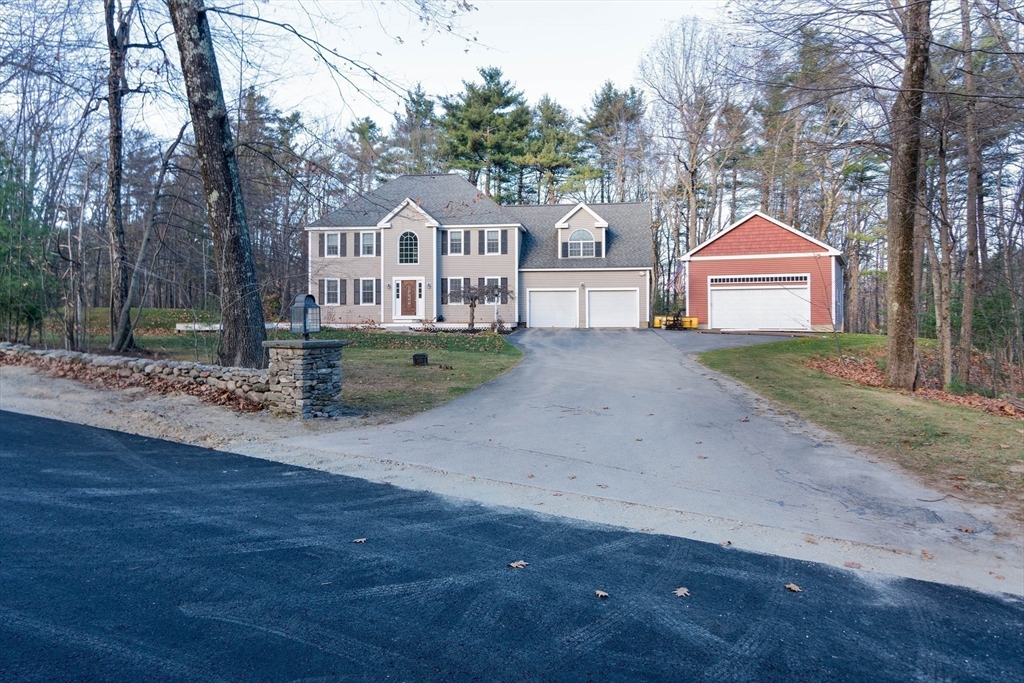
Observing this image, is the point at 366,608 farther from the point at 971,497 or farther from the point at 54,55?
the point at 54,55

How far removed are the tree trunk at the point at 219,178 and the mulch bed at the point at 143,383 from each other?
986mm

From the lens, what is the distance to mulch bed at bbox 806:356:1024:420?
1273 centimetres

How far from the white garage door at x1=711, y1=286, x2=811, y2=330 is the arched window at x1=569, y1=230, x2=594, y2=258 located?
6219 millimetres

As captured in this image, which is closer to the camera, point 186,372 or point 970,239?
point 186,372

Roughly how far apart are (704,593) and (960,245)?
70.6ft

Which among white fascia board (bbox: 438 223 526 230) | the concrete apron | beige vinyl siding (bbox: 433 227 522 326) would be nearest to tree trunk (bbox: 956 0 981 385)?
the concrete apron

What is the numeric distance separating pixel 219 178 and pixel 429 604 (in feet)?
34.4

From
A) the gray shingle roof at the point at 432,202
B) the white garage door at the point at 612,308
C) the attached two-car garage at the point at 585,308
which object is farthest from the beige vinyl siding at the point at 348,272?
the white garage door at the point at 612,308

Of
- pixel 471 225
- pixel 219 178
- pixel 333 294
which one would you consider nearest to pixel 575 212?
pixel 471 225

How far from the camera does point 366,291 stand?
3278cm

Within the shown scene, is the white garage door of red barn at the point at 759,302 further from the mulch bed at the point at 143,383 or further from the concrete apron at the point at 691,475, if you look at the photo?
the mulch bed at the point at 143,383

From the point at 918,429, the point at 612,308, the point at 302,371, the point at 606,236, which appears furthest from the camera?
the point at 606,236

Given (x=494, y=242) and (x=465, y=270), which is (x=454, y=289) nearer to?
(x=465, y=270)

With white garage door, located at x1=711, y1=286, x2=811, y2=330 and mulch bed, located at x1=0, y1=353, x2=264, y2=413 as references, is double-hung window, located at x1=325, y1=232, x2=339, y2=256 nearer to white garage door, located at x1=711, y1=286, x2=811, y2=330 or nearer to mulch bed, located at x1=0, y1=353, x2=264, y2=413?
white garage door, located at x1=711, y1=286, x2=811, y2=330
